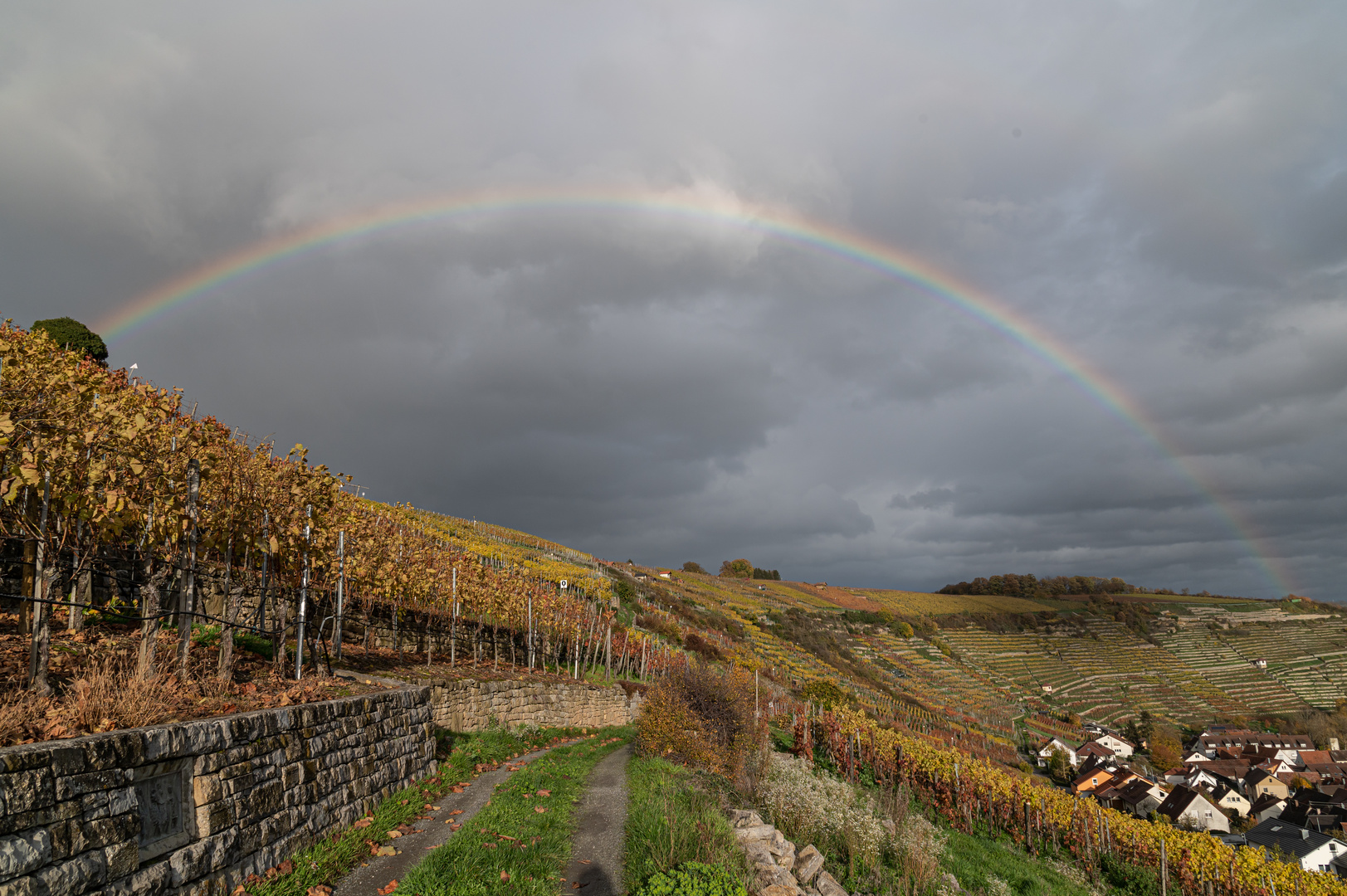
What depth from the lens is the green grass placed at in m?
16.8

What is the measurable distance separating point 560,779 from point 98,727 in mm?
9285

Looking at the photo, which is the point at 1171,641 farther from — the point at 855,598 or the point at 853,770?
the point at 853,770

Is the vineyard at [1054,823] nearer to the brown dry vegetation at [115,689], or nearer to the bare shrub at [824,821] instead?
the bare shrub at [824,821]

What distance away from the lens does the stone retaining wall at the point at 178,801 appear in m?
4.65

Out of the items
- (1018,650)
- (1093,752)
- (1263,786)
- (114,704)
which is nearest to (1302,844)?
(1093,752)

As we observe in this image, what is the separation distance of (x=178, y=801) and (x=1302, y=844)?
243ft

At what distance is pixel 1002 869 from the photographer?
18.8m

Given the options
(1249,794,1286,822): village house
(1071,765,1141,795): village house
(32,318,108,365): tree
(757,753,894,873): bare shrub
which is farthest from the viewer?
(1249,794,1286,822): village house

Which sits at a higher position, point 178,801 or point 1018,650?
point 178,801

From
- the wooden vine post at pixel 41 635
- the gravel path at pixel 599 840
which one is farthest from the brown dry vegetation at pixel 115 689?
the gravel path at pixel 599 840

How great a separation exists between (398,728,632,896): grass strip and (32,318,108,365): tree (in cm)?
2917

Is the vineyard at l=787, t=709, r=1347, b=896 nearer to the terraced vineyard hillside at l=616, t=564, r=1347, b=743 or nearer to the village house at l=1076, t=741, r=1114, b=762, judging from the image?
the terraced vineyard hillside at l=616, t=564, r=1347, b=743

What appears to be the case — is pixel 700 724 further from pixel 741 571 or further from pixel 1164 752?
pixel 741 571

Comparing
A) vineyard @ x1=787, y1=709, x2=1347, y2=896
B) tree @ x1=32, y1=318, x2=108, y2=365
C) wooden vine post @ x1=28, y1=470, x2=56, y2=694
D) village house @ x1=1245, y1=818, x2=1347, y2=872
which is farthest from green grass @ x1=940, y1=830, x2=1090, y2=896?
village house @ x1=1245, y1=818, x2=1347, y2=872
